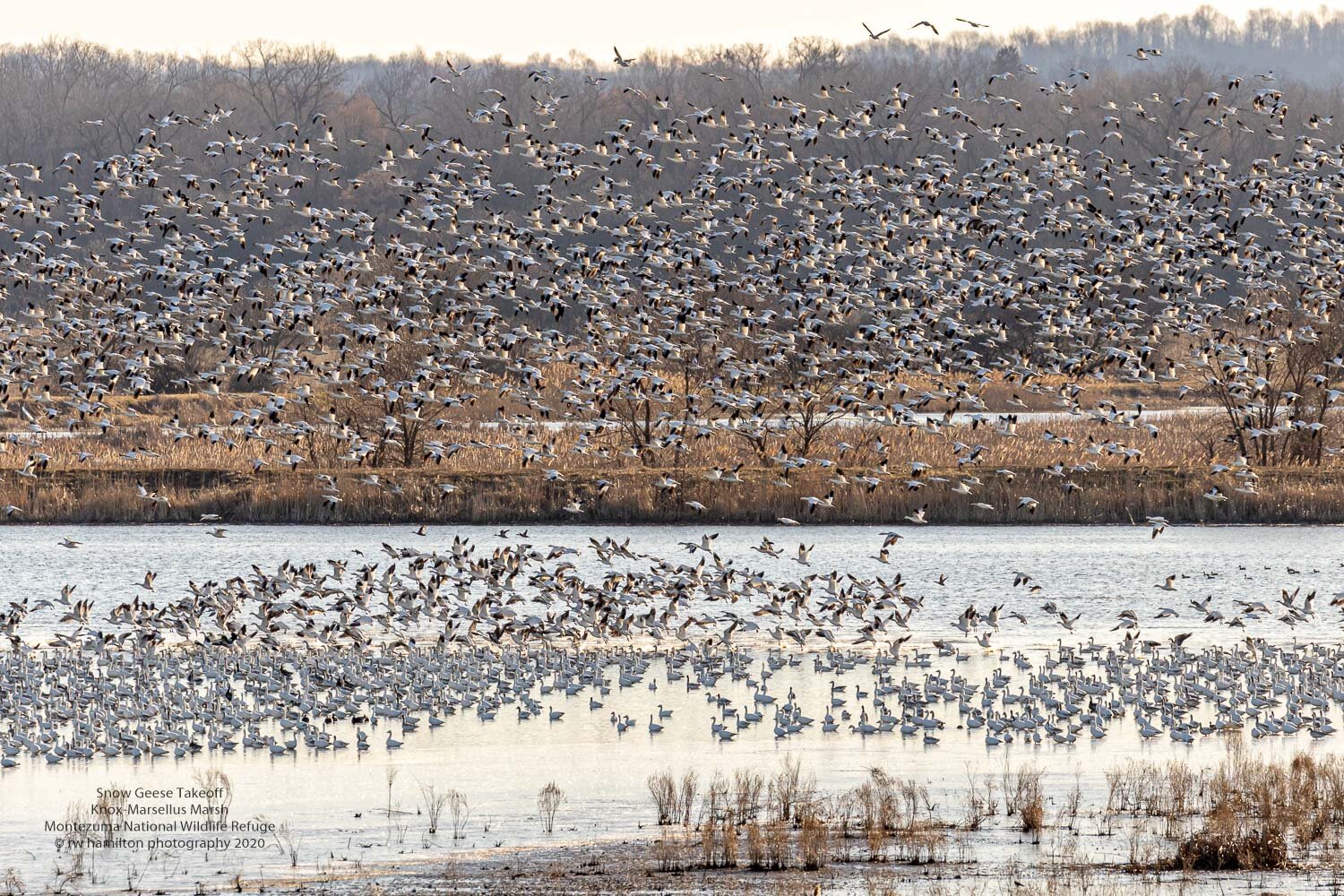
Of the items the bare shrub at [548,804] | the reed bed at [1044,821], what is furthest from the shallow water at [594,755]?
the reed bed at [1044,821]

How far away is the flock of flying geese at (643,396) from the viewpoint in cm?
2119

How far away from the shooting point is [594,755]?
18766mm

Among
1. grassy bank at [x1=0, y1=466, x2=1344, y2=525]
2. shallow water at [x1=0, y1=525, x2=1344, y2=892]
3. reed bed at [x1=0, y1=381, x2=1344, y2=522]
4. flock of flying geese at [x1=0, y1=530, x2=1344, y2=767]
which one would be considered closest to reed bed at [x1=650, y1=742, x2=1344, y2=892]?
shallow water at [x1=0, y1=525, x2=1344, y2=892]

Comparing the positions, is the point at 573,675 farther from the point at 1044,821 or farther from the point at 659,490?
the point at 659,490

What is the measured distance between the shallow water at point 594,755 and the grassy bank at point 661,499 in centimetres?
660

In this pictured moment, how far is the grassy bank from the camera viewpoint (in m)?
43.3

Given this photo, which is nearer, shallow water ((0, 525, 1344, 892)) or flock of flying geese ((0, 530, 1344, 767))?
shallow water ((0, 525, 1344, 892))

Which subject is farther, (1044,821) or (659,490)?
(659,490)

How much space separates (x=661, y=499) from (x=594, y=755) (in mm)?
24620

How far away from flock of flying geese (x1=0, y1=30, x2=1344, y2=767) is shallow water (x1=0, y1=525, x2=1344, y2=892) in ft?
1.12

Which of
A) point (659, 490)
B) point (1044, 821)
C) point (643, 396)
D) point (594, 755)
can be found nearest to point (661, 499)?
point (659, 490)

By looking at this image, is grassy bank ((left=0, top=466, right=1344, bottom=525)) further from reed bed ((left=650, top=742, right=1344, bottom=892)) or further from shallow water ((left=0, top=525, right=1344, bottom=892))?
reed bed ((left=650, top=742, right=1344, bottom=892))

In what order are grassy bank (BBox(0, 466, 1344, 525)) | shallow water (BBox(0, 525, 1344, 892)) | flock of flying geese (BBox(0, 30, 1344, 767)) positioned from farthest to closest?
grassy bank (BBox(0, 466, 1344, 525))
flock of flying geese (BBox(0, 30, 1344, 767))
shallow water (BBox(0, 525, 1344, 892))

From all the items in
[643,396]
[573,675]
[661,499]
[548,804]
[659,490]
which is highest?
[643,396]
